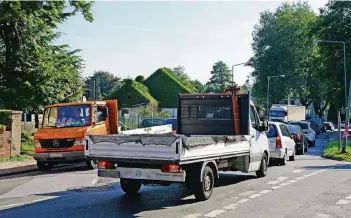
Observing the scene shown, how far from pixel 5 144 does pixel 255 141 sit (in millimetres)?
11683

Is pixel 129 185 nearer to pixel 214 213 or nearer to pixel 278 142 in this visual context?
pixel 214 213

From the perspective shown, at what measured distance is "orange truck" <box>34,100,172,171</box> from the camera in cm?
1634

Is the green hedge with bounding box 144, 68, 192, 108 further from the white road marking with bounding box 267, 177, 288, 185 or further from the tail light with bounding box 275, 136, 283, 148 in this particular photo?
the white road marking with bounding box 267, 177, 288, 185

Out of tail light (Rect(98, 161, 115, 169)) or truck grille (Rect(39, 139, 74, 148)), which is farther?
truck grille (Rect(39, 139, 74, 148))

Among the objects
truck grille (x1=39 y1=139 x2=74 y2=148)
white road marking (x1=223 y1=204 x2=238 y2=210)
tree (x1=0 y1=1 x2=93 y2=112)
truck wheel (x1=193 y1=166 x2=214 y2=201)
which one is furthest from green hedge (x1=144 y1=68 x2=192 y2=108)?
Answer: white road marking (x1=223 y1=204 x2=238 y2=210)

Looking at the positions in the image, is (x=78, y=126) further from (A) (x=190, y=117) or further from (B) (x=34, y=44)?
(B) (x=34, y=44)

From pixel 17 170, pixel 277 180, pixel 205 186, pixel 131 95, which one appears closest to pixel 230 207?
pixel 205 186

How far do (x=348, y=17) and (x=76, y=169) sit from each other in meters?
42.0

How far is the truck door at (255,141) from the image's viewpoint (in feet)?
41.8

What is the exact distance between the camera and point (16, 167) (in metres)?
17.7

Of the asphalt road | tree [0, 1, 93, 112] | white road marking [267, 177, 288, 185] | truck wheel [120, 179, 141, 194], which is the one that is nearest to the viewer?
the asphalt road

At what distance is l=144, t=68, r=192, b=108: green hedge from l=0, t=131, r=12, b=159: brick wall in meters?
53.8

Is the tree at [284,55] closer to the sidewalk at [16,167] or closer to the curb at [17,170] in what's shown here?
the sidewalk at [16,167]

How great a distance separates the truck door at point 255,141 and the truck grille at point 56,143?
633 cm
